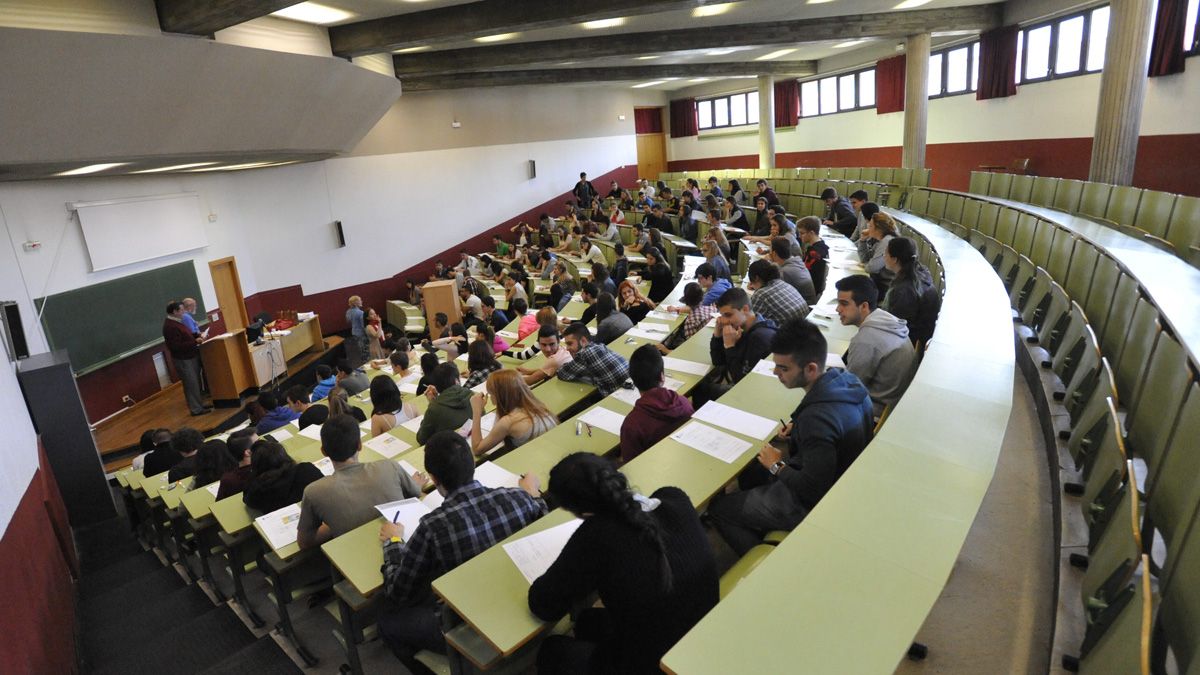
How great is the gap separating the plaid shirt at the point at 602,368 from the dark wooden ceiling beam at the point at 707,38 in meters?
8.67

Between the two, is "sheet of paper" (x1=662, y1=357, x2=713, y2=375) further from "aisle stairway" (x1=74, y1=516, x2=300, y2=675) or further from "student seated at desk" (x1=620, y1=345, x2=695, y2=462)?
"aisle stairway" (x1=74, y1=516, x2=300, y2=675)

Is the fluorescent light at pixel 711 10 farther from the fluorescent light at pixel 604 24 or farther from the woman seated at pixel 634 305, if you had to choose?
the woman seated at pixel 634 305

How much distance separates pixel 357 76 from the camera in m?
9.08

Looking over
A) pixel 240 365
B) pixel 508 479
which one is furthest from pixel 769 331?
pixel 240 365

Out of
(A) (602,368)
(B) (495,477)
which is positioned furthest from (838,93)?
(B) (495,477)

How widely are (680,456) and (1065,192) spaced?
794 centimetres

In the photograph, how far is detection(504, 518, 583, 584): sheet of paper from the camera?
232 centimetres

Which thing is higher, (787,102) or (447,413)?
(787,102)

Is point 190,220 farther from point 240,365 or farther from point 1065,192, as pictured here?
point 1065,192

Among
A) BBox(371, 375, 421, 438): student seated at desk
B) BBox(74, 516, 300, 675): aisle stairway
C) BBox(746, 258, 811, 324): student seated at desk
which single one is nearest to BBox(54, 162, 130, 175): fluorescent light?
BBox(74, 516, 300, 675): aisle stairway

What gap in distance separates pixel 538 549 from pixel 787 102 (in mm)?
20159

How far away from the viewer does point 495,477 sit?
3225 mm

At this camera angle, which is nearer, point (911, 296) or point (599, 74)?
point (911, 296)

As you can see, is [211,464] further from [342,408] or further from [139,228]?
[139,228]
